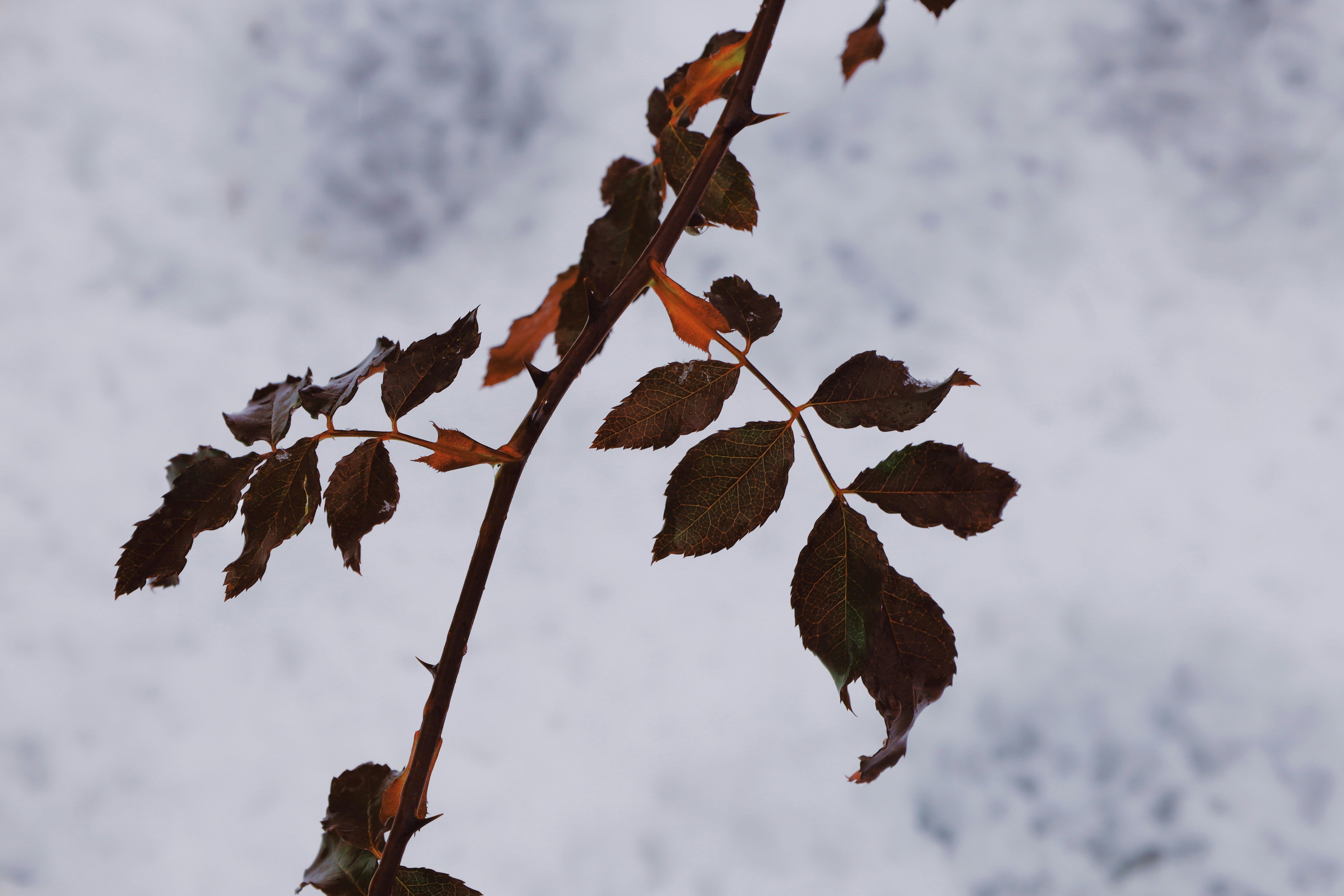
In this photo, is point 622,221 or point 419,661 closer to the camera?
point 419,661

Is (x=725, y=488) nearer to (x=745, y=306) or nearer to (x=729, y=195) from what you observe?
(x=745, y=306)

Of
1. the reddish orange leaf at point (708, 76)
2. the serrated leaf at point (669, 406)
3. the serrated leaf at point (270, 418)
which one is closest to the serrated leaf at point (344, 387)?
the serrated leaf at point (270, 418)

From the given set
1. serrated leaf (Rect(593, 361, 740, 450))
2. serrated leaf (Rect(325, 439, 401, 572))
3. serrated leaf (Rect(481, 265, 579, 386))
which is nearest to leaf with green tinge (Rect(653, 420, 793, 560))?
serrated leaf (Rect(593, 361, 740, 450))

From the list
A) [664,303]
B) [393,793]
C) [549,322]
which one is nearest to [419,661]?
[393,793]

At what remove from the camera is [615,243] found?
545 mm

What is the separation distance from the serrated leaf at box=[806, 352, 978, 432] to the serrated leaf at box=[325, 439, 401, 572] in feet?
0.66

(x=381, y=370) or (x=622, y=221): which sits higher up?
(x=622, y=221)

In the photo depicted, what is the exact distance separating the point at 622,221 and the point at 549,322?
0.30ft

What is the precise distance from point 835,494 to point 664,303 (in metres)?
0.12

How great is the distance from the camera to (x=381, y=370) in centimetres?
43

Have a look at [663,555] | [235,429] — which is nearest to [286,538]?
[235,429]

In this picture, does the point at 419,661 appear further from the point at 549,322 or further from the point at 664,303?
the point at 549,322

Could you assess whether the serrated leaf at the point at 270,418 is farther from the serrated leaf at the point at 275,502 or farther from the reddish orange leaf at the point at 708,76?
the reddish orange leaf at the point at 708,76

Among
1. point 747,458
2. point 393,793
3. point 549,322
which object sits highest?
point 549,322
